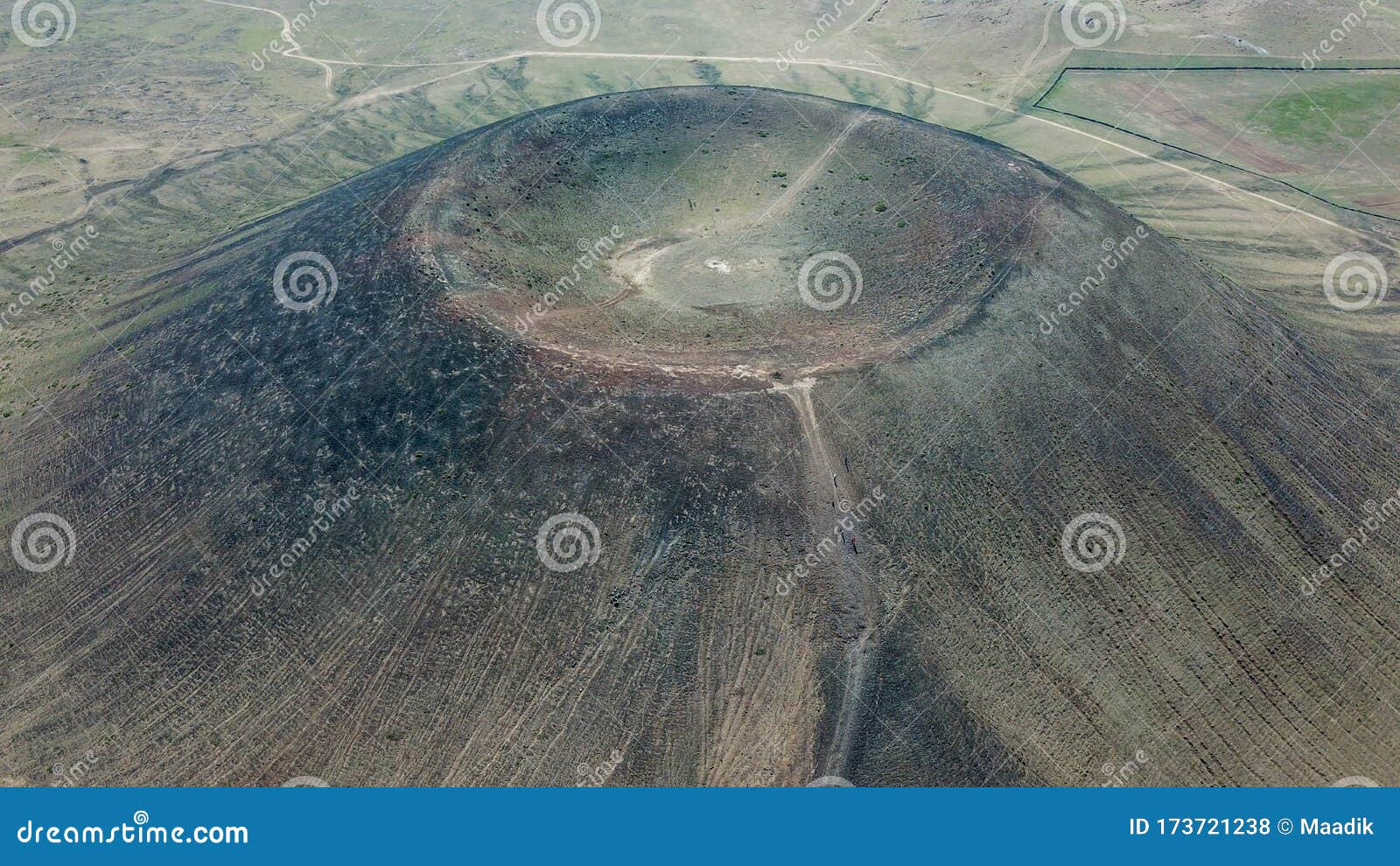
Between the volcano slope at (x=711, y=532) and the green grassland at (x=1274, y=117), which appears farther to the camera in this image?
the green grassland at (x=1274, y=117)

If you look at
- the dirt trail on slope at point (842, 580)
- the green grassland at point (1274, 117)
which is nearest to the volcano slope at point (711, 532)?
the dirt trail on slope at point (842, 580)

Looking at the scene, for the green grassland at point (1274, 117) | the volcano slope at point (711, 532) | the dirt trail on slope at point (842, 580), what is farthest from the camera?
the green grassland at point (1274, 117)

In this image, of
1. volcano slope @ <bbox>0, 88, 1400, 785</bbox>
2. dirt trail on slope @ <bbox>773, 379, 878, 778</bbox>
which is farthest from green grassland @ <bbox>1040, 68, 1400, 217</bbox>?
dirt trail on slope @ <bbox>773, 379, 878, 778</bbox>

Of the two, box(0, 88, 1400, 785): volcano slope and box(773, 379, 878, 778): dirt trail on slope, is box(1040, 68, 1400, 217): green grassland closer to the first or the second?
box(0, 88, 1400, 785): volcano slope

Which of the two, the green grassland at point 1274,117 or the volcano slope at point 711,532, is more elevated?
the green grassland at point 1274,117

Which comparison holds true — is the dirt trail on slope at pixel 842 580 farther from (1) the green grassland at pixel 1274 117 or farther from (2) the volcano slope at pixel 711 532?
(1) the green grassland at pixel 1274 117

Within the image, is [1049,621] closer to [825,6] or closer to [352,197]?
[352,197]

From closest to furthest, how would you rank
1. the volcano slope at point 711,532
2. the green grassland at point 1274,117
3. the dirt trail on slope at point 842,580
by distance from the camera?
the dirt trail on slope at point 842,580, the volcano slope at point 711,532, the green grassland at point 1274,117
